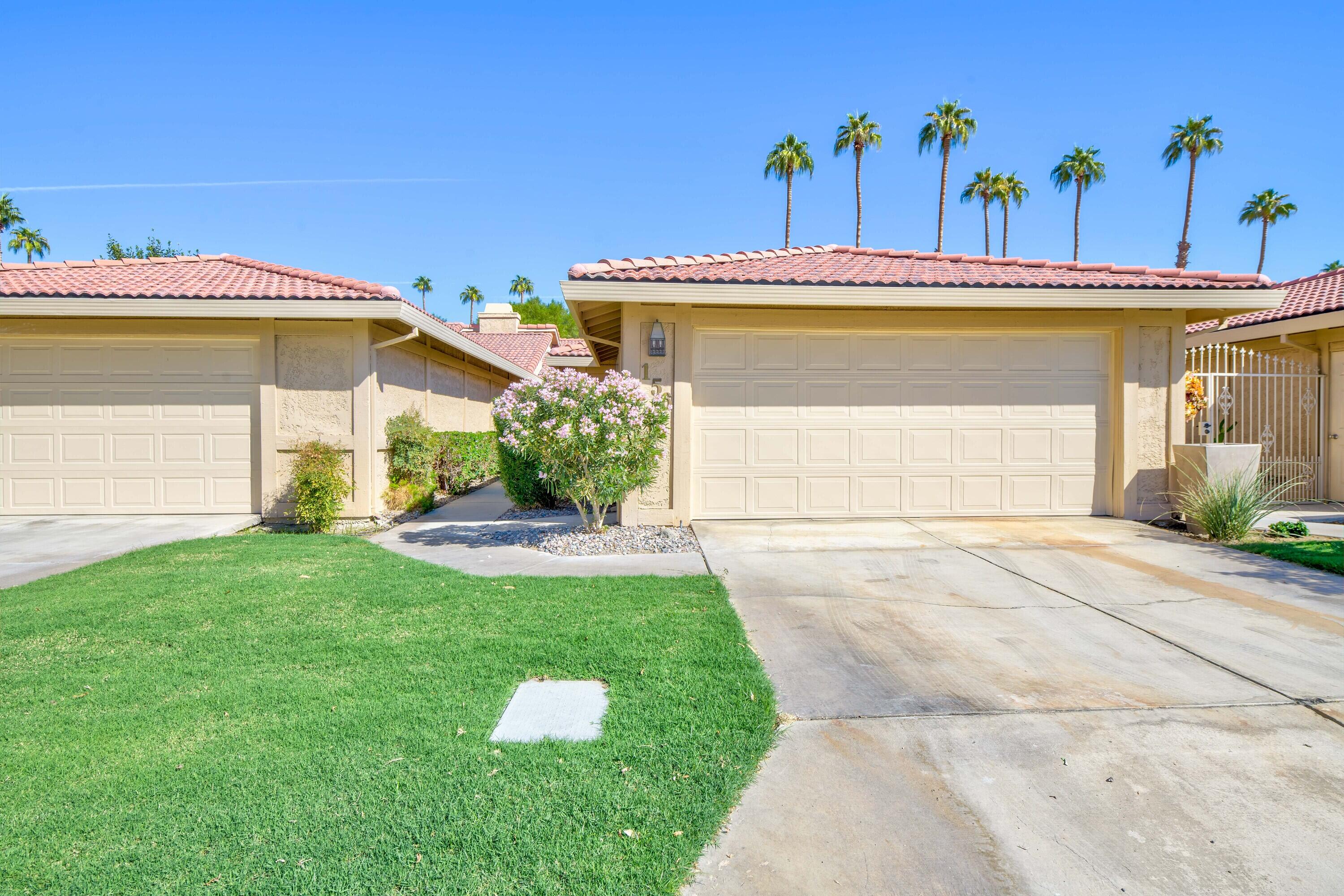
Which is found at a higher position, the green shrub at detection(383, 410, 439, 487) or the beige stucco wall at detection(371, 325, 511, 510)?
the beige stucco wall at detection(371, 325, 511, 510)

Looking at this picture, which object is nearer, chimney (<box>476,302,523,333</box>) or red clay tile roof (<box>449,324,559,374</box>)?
red clay tile roof (<box>449,324,559,374</box>)

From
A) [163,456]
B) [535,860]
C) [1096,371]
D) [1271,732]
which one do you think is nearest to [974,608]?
[1271,732]

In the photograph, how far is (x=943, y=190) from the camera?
32406mm

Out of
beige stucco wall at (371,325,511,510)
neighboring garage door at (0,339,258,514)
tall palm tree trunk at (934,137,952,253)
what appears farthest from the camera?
tall palm tree trunk at (934,137,952,253)

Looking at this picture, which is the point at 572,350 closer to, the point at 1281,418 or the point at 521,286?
the point at 1281,418

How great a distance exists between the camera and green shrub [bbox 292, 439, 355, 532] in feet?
28.9

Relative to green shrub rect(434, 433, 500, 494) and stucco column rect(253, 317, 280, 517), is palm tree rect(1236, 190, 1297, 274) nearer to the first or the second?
green shrub rect(434, 433, 500, 494)

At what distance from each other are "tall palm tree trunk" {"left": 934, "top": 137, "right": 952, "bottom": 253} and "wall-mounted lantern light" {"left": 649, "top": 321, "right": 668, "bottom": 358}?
27.5 metres

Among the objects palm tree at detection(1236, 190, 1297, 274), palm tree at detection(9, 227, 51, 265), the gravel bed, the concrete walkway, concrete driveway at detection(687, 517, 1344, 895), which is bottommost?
concrete driveway at detection(687, 517, 1344, 895)

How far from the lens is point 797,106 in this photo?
15.4 meters

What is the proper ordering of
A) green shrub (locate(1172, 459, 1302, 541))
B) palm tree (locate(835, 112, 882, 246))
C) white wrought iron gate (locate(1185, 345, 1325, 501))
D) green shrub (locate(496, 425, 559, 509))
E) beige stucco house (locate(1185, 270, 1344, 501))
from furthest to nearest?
palm tree (locate(835, 112, 882, 246))
white wrought iron gate (locate(1185, 345, 1325, 501))
beige stucco house (locate(1185, 270, 1344, 501))
green shrub (locate(496, 425, 559, 509))
green shrub (locate(1172, 459, 1302, 541))

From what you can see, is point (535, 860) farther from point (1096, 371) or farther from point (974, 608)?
point (1096, 371)

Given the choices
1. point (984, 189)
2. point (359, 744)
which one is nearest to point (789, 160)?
point (984, 189)

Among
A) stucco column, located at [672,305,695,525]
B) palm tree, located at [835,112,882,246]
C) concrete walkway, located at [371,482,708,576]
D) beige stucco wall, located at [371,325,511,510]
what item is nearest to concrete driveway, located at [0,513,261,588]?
beige stucco wall, located at [371,325,511,510]
